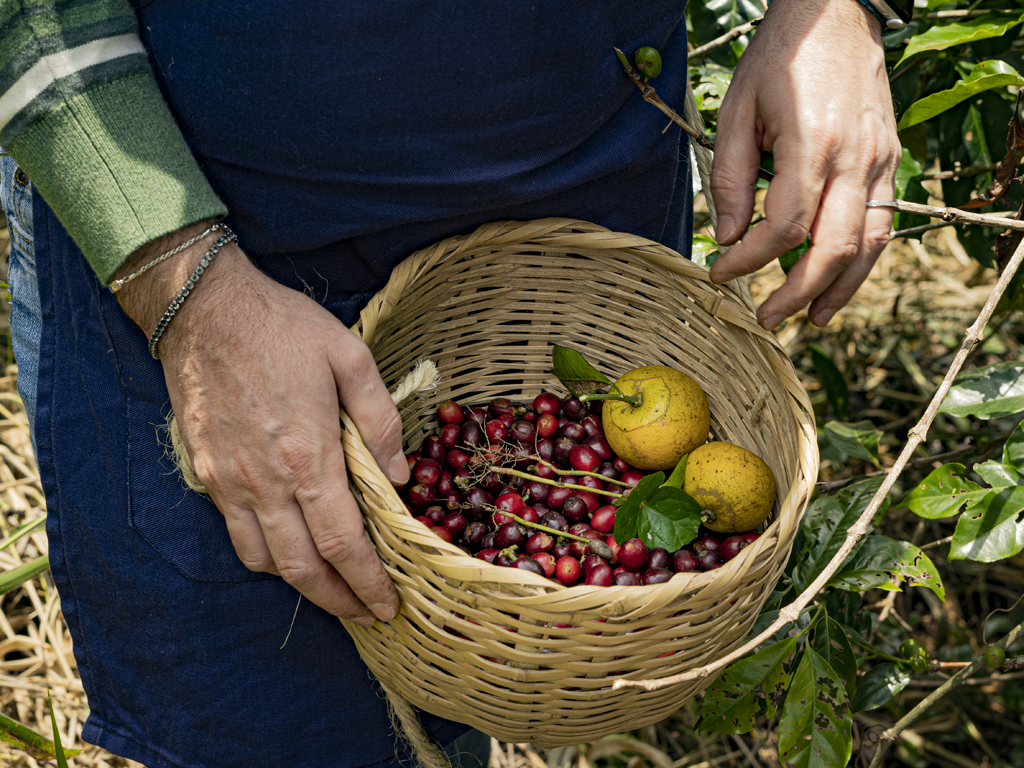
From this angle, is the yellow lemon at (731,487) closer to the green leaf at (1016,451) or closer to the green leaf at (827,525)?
the green leaf at (827,525)

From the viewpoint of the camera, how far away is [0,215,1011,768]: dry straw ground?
1.71 m

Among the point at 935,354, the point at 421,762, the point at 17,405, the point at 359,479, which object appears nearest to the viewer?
the point at 359,479

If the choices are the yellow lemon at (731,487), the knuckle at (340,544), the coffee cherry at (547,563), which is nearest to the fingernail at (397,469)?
the knuckle at (340,544)

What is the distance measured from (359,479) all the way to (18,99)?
541 mm

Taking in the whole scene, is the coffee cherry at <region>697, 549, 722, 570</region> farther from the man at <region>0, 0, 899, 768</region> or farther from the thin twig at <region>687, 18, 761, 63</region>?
the thin twig at <region>687, 18, 761, 63</region>

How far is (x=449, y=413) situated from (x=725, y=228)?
21.6 inches

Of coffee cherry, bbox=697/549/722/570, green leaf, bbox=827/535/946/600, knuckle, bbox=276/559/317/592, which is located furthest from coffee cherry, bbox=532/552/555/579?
Answer: green leaf, bbox=827/535/946/600

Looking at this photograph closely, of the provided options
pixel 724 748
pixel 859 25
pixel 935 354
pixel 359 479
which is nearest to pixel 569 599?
pixel 359 479

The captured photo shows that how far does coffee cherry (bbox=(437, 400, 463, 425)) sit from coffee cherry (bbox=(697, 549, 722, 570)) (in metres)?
0.47

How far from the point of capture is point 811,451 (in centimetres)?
96

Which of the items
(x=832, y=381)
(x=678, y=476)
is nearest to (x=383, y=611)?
(x=678, y=476)

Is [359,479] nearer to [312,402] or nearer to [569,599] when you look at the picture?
[312,402]

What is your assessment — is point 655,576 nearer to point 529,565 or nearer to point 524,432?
point 529,565

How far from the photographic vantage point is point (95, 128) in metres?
0.78
